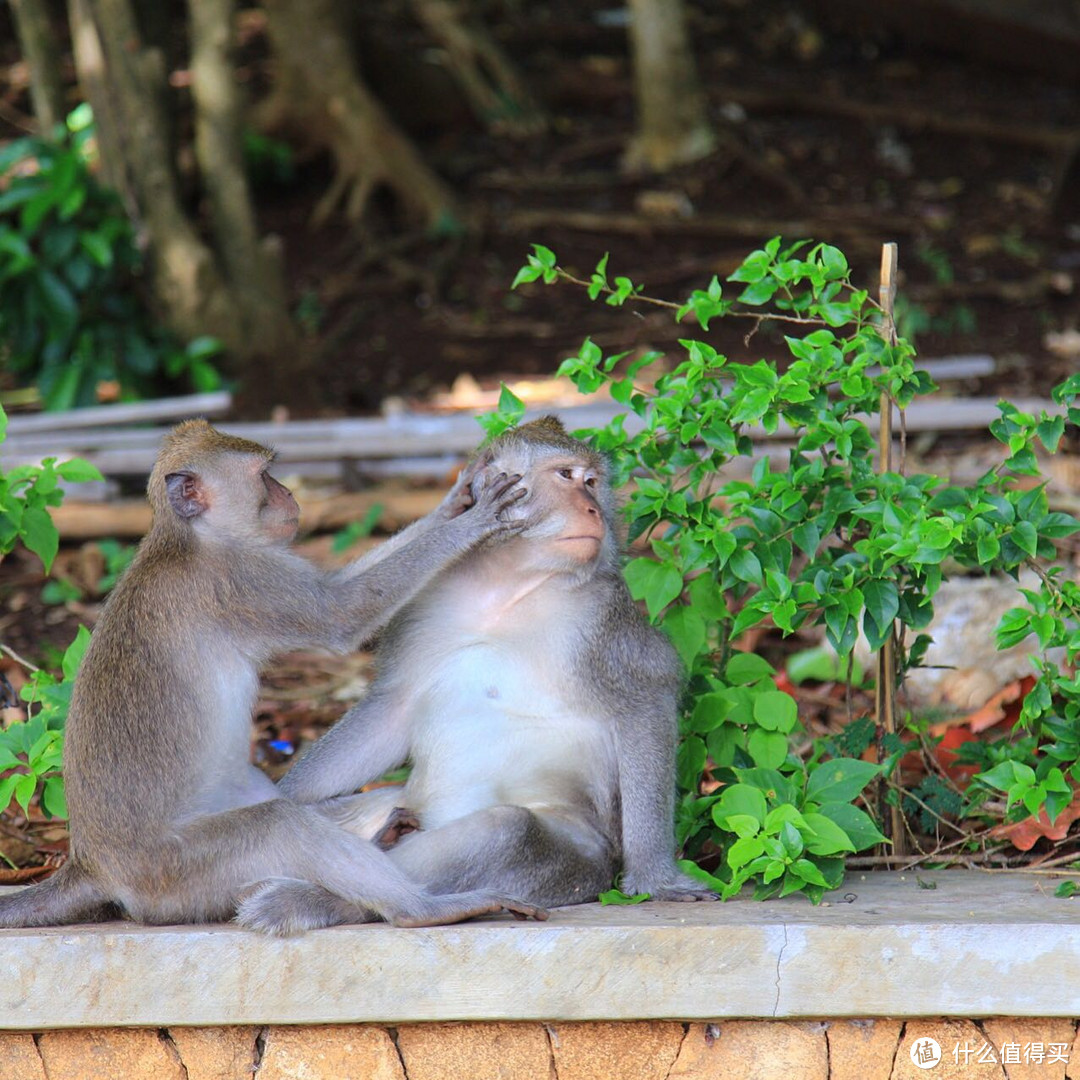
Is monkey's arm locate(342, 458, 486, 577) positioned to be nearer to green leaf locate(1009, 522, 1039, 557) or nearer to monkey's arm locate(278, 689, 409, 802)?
A: monkey's arm locate(278, 689, 409, 802)

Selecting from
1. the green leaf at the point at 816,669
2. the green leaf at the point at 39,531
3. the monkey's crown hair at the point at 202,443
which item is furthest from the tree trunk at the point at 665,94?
the monkey's crown hair at the point at 202,443

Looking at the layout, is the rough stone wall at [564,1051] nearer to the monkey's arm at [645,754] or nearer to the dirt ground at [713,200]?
the monkey's arm at [645,754]

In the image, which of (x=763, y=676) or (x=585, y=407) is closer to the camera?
(x=763, y=676)

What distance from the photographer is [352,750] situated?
3766mm

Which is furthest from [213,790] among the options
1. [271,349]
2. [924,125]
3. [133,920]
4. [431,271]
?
[924,125]

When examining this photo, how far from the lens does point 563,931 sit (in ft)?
10.2

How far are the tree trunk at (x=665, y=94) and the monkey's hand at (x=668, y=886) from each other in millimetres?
8944

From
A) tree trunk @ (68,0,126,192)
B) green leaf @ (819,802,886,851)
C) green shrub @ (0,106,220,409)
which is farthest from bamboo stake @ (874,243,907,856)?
tree trunk @ (68,0,126,192)

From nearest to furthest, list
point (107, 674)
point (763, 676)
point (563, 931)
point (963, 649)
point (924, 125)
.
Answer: point (563, 931)
point (107, 674)
point (763, 676)
point (963, 649)
point (924, 125)

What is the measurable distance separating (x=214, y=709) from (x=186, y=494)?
1.60 ft

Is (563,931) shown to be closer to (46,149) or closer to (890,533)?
(890,533)

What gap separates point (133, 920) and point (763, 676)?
1.60 meters

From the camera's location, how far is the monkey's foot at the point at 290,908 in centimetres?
313

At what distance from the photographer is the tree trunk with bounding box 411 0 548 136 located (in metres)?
12.3
